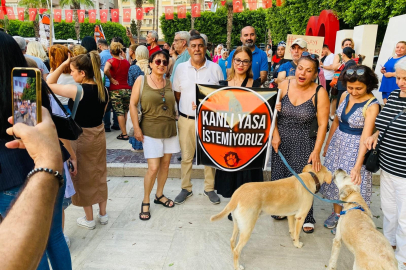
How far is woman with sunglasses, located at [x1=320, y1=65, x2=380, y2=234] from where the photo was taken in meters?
3.11

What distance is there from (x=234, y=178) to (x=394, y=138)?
189 centimetres

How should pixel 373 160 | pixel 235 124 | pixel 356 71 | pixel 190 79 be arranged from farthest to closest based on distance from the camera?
pixel 190 79 → pixel 235 124 → pixel 356 71 → pixel 373 160

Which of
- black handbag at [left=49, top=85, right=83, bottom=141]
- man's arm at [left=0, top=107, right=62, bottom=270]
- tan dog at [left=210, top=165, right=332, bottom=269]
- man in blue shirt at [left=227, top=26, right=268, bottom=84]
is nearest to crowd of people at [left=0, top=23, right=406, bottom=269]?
tan dog at [left=210, top=165, right=332, bottom=269]

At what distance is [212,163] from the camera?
3875mm

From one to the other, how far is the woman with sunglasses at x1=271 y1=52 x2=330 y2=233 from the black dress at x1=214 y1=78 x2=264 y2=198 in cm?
32

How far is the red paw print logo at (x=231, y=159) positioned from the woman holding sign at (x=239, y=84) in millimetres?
194

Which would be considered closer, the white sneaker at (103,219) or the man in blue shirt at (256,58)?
the white sneaker at (103,219)

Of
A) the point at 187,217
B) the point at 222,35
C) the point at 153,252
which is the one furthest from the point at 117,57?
the point at 222,35

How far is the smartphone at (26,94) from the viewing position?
128 centimetres

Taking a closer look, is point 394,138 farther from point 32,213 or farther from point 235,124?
point 32,213

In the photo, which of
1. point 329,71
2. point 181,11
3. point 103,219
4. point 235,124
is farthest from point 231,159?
point 181,11

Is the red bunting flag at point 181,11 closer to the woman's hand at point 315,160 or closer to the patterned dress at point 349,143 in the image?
the patterned dress at point 349,143

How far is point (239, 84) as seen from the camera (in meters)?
3.75

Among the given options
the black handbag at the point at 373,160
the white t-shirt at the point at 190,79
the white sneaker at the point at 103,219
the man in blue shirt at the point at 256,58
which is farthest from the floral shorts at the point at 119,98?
the black handbag at the point at 373,160
